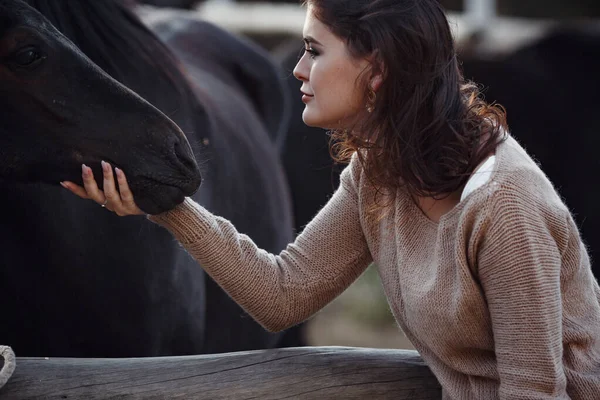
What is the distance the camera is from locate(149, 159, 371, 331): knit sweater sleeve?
1.70 metres

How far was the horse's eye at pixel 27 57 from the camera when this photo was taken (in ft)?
5.35

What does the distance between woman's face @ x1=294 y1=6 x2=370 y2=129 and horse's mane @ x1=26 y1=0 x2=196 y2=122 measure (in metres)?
0.74

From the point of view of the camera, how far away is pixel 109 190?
5.20 ft

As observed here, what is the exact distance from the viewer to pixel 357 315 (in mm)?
5754

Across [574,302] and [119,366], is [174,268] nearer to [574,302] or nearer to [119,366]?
[119,366]

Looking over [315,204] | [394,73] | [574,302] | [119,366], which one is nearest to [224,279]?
[119,366]

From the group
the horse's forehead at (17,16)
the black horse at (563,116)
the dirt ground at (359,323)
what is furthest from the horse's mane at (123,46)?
the black horse at (563,116)

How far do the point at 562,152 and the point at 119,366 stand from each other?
13.7ft

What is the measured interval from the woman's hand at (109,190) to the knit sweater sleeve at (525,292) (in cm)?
64

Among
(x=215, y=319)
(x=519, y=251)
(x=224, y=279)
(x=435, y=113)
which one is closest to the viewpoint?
(x=519, y=251)

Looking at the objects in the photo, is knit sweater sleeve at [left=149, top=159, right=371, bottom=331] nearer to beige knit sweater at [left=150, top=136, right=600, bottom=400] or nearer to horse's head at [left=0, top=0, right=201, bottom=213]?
beige knit sweater at [left=150, top=136, right=600, bottom=400]

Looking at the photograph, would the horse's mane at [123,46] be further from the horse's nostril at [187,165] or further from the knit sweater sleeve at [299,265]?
the knit sweater sleeve at [299,265]

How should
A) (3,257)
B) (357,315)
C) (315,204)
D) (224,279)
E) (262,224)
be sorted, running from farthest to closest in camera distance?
(357,315) < (315,204) < (262,224) < (3,257) < (224,279)

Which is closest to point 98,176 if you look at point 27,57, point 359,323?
point 27,57
